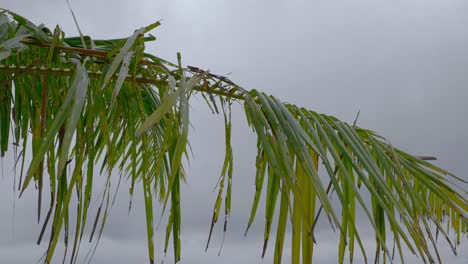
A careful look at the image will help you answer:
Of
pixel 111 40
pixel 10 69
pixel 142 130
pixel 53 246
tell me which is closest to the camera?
pixel 142 130

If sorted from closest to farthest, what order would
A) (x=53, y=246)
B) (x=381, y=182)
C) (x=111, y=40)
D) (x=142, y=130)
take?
(x=142, y=130), (x=53, y=246), (x=381, y=182), (x=111, y=40)

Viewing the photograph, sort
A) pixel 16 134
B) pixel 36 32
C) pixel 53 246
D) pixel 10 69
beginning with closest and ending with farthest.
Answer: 1. pixel 53 246
2. pixel 36 32
3. pixel 10 69
4. pixel 16 134

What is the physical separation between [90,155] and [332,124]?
62 centimetres

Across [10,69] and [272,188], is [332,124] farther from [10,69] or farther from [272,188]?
[10,69]

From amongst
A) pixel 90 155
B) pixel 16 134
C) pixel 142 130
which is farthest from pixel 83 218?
pixel 16 134

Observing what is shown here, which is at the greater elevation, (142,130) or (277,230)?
(142,130)

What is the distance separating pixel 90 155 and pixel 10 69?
1.12ft

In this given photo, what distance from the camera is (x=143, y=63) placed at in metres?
1.50

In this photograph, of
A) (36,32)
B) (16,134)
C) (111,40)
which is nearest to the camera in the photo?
(36,32)

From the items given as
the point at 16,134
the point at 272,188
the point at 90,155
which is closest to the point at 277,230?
the point at 272,188

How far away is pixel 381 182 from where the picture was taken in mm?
1357

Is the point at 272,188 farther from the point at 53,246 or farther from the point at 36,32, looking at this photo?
the point at 36,32

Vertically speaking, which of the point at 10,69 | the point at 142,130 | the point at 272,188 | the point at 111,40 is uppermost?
the point at 111,40

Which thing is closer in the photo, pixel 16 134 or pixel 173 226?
pixel 173 226
